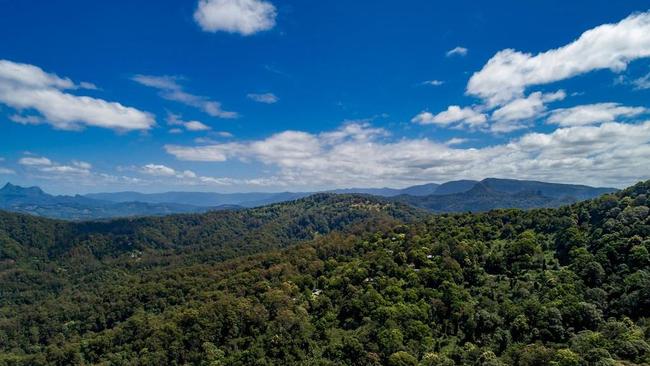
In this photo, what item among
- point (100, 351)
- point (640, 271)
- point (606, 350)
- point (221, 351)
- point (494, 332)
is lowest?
point (100, 351)

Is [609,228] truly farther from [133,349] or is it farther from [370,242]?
[133,349]

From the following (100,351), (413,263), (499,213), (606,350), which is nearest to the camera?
(606,350)

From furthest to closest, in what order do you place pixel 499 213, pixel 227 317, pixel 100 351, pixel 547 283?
pixel 499 213, pixel 100 351, pixel 227 317, pixel 547 283

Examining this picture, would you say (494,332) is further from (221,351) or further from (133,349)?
(133,349)

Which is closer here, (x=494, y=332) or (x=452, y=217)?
(x=494, y=332)

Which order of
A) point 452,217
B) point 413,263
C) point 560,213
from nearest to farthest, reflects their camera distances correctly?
point 413,263 → point 560,213 → point 452,217

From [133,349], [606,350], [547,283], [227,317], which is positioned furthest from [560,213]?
[133,349]

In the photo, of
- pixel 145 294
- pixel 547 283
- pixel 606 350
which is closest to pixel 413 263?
pixel 547 283

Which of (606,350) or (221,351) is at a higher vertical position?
(606,350)

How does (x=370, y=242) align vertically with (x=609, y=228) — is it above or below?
below
